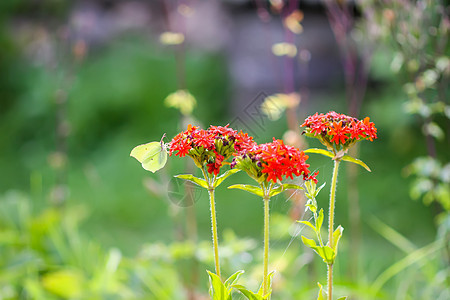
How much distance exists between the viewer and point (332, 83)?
13.0ft

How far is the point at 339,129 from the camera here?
0.83 metres

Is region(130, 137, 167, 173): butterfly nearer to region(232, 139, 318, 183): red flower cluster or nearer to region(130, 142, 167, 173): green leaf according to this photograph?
region(130, 142, 167, 173): green leaf

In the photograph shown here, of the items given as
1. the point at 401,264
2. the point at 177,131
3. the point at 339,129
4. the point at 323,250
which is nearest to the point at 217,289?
Result: the point at 323,250

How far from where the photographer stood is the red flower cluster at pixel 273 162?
0.77m

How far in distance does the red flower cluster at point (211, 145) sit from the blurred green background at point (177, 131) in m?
0.18

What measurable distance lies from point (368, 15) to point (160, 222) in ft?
6.14

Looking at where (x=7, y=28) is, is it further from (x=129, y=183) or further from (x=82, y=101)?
(x=129, y=183)

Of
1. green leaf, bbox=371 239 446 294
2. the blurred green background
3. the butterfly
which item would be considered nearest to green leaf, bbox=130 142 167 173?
the butterfly

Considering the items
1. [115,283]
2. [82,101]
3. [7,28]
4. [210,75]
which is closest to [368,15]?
[115,283]

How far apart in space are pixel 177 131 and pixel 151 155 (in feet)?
5.56

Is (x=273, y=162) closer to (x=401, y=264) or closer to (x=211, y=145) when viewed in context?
(x=211, y=145)

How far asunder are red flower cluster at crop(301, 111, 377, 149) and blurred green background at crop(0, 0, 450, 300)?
7.2 inches

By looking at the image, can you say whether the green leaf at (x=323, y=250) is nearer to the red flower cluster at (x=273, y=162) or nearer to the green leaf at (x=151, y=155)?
the red flower cluster at (x=273, y=162)

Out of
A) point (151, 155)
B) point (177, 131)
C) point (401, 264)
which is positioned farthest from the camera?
point (177, 131)
